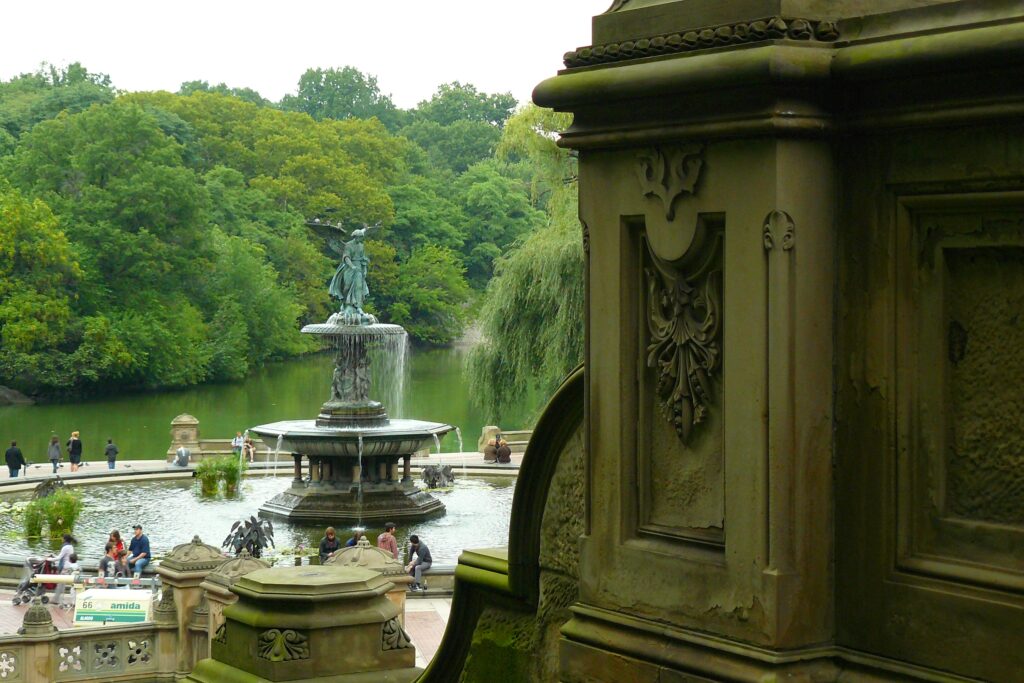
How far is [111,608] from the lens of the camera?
19.0 metres

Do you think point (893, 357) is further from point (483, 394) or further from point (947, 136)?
point (483, 394)

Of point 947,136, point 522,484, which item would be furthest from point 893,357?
point 522,484

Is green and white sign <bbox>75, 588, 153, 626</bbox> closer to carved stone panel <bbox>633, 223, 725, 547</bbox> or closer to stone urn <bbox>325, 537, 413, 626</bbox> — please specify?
stone urn <bbox>325, 537, 413, 626</bbox>

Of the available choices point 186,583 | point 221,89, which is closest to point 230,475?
point 186,583

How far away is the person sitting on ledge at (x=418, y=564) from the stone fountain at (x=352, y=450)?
5.63 m

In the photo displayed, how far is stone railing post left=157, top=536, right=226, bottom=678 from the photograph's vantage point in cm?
1836

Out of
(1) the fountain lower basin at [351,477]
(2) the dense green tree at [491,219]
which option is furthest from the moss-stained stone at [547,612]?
(2) the dense green tree at [491,219]

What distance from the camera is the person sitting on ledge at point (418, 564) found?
902 inches

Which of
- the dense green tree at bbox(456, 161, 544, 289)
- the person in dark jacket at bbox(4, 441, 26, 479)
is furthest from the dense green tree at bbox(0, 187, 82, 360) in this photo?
the dense green tree at bbox(456, 161, 544, 289)

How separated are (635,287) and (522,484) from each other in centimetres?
89

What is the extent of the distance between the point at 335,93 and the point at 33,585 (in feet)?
489

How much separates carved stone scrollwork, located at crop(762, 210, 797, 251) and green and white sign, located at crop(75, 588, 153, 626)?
1645 centimetres

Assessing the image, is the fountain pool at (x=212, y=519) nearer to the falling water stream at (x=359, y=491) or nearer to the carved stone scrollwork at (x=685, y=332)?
the falling water stream at (x=359, y=491)

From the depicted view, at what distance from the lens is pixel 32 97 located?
10919cm
